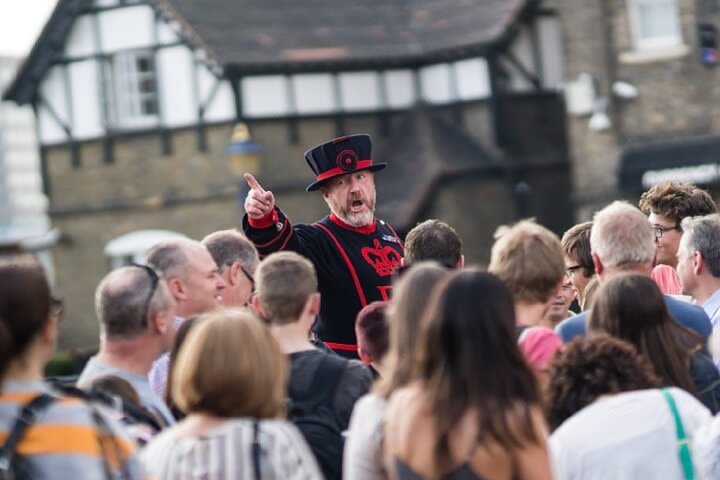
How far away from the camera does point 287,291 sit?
20.6ft

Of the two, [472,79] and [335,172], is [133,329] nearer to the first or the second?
[335,172]

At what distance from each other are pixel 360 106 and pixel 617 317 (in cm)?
2103

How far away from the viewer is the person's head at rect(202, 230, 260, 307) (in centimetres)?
789

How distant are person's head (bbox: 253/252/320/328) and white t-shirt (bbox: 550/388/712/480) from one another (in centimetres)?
133

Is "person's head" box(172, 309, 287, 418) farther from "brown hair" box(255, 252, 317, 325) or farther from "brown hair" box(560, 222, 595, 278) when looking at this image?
"brown hair" box(560, 222, 595, 278)

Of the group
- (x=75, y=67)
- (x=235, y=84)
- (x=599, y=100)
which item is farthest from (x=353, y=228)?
(x=75, y=67)

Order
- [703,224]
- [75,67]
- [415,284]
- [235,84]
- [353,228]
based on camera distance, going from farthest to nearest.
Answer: [75,67] → [235,84] → [353,228] → [703,224] → [415,284]

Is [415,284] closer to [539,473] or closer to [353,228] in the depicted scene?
[539,473]

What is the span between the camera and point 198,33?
26.6 m

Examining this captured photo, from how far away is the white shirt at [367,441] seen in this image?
5238 mm

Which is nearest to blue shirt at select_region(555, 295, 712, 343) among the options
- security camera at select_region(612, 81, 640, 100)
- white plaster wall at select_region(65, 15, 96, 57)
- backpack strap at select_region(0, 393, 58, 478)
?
backpack strap at select_region(0, 393, 58, 478)

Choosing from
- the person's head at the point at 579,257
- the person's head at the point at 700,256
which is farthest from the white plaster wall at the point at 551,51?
the person's head at the point at 700,256

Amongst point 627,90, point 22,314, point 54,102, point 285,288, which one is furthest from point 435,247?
point 54,102

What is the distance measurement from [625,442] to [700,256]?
2.38 m
